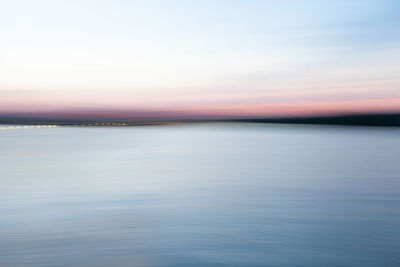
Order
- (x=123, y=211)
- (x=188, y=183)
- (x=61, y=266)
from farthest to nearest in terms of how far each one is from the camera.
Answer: (x=188, y=183), (x=123, y=211), (x=61, y=266)

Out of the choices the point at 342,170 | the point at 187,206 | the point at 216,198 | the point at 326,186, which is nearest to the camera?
the point at 187,206

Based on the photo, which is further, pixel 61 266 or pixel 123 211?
pixel 123 211

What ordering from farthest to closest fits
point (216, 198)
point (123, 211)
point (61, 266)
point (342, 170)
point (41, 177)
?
point (342, 170), point (41, 177), point (216, 198), point (123, 211), point (61, 266)

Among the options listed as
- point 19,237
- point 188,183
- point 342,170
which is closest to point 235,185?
point 188,183

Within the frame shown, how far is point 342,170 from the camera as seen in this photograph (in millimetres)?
11438

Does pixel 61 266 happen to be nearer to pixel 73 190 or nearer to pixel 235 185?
pixel 73 190

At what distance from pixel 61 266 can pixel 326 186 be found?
6260 mm

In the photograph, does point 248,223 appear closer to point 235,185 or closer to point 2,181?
point 235,185

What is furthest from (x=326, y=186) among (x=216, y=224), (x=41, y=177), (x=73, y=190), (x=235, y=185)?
(x=41, y=177)

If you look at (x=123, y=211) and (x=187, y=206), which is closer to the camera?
(x=123, y=211)

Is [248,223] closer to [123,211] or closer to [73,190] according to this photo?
[123,211]

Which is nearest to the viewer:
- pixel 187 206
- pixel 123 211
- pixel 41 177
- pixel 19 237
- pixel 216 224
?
pixel 19 237

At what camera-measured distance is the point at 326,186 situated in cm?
852

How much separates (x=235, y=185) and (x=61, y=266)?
5.40m
